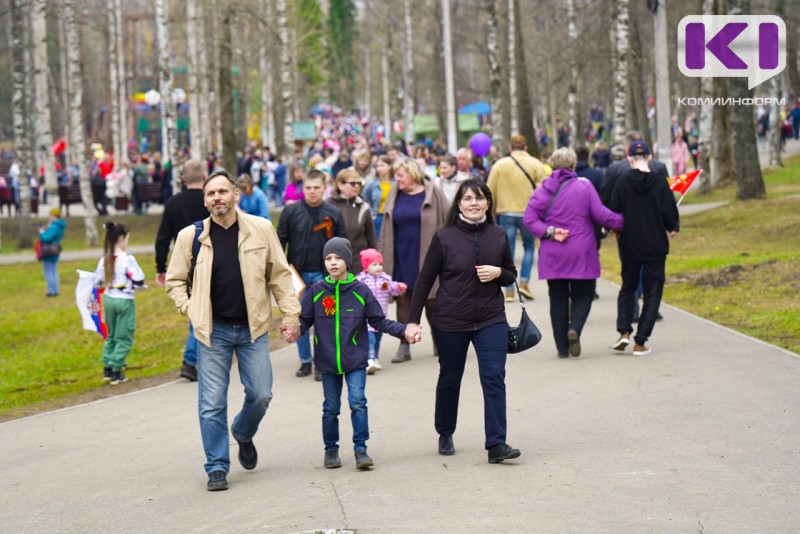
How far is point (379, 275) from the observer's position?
37.5 feet

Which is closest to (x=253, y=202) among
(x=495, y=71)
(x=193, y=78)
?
(x=495, y=71)

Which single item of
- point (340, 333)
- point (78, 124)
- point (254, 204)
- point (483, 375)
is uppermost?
point (78, 124)

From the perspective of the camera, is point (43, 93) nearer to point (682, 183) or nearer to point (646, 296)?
point (682, 183)

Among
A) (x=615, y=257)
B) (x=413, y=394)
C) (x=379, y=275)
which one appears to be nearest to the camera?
Result: (x=413, y=394)

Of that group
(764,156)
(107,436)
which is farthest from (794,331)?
(764,156)

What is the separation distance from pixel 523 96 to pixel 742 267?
2173 cm

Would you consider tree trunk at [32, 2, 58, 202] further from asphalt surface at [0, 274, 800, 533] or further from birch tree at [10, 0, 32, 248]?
asphalt surface at [0, 274, 800, 533]

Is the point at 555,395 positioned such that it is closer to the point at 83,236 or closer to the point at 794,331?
the point at 794,331

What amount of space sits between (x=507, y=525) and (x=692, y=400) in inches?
141

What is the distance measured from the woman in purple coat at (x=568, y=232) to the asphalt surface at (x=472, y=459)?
546mm

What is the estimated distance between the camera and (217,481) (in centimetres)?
766

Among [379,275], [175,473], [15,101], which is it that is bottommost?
[175,473]

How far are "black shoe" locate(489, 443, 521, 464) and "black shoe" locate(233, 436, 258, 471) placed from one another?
1.49m

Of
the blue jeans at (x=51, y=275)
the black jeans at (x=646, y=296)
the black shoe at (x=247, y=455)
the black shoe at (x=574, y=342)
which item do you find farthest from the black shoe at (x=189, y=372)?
the blue jeans at (x=51, y=275)
